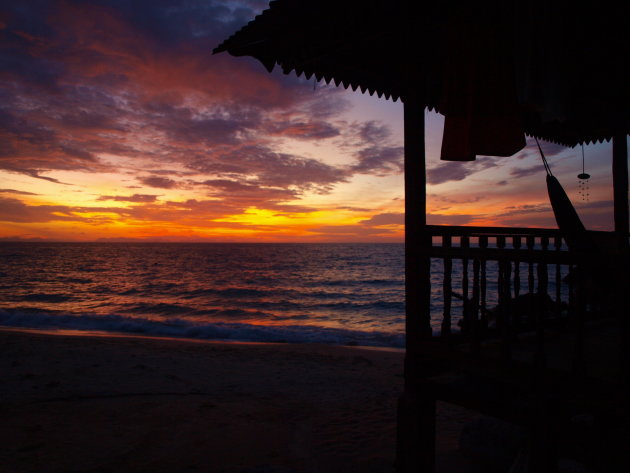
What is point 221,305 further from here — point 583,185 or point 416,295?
point 416,295

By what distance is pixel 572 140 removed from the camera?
774cm

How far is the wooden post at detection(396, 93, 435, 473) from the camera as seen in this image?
157 inches

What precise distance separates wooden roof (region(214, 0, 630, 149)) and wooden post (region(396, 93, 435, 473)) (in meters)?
0.39

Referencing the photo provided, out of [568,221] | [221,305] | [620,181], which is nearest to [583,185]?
[620,181]

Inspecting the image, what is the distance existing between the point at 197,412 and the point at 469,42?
295 inches

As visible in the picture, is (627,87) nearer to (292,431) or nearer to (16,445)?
(292,431)

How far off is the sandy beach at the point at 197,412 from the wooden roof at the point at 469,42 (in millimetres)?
4777

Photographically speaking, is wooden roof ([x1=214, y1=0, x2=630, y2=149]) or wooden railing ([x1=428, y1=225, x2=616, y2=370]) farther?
wooden roof ([x1=214, y1=0, x2=630, y2=149])

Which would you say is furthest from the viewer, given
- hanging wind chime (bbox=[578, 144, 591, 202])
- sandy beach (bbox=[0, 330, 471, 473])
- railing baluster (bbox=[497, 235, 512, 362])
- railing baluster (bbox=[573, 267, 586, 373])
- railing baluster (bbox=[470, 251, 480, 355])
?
hanging wind chime (bbox=[578, 144, 591, 202])

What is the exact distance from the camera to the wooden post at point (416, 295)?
13.1ft

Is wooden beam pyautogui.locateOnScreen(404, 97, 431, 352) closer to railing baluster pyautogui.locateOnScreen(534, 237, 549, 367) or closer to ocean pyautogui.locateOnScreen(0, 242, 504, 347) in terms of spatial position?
railing baluster pyautogui.locateOnScreen(534, 237, 549, 367)

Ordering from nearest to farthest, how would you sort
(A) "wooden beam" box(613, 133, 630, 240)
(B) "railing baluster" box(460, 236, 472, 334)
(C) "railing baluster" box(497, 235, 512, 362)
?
(C) "railing baluster" box(497, 235, 512, 362)
(B) "railing baluster" box(460, 236, 472, 334)
(A) "wooden beam" box(613, 133, 630, 240)

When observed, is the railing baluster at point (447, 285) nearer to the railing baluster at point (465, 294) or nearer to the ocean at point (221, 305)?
the railing baluster at point (465, 294)

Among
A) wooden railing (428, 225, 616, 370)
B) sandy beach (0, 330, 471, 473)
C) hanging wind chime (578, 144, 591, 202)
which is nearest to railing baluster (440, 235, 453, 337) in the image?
wooden railing (428, 225, 616, 370)
